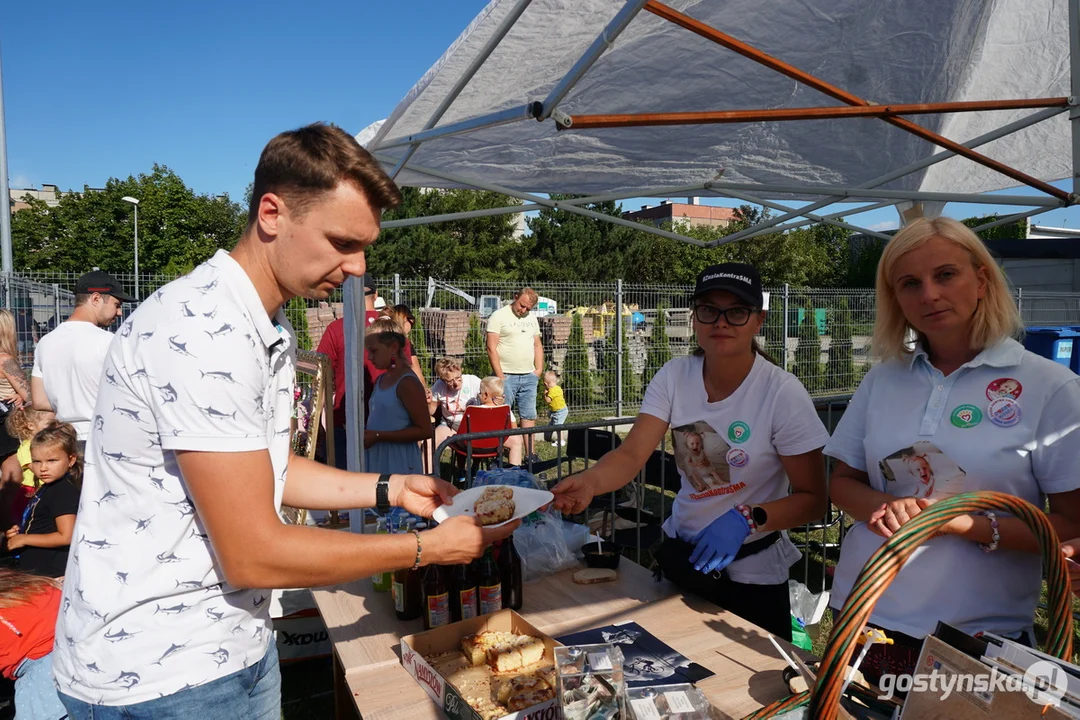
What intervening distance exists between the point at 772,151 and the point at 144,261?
52.1 m

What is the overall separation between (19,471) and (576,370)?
9.45m

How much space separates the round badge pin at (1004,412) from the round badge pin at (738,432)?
741 mm

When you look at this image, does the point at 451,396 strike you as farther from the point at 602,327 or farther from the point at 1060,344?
the point at 1060,344

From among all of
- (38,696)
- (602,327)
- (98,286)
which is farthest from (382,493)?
(602,327)

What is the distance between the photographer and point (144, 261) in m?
47.3

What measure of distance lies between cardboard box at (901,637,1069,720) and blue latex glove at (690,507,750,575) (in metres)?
1.02

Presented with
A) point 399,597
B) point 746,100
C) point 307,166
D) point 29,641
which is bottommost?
point 29,641

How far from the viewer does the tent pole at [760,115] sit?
84.7 inches

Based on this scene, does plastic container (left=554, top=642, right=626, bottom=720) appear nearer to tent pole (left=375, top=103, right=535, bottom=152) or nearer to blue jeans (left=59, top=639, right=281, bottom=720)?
blue jeans (left=59, top=639, right=281, bottom=720)

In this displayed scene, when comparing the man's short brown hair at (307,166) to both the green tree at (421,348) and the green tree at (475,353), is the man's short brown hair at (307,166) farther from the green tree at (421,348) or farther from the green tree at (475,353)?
the green tree at (475,353)

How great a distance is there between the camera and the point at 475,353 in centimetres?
1234

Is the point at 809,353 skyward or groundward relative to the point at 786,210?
groundward

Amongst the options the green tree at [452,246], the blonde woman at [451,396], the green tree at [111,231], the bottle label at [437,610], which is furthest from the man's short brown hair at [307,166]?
the green tree at [111,231]

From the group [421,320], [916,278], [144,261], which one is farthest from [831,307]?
[144,261]
